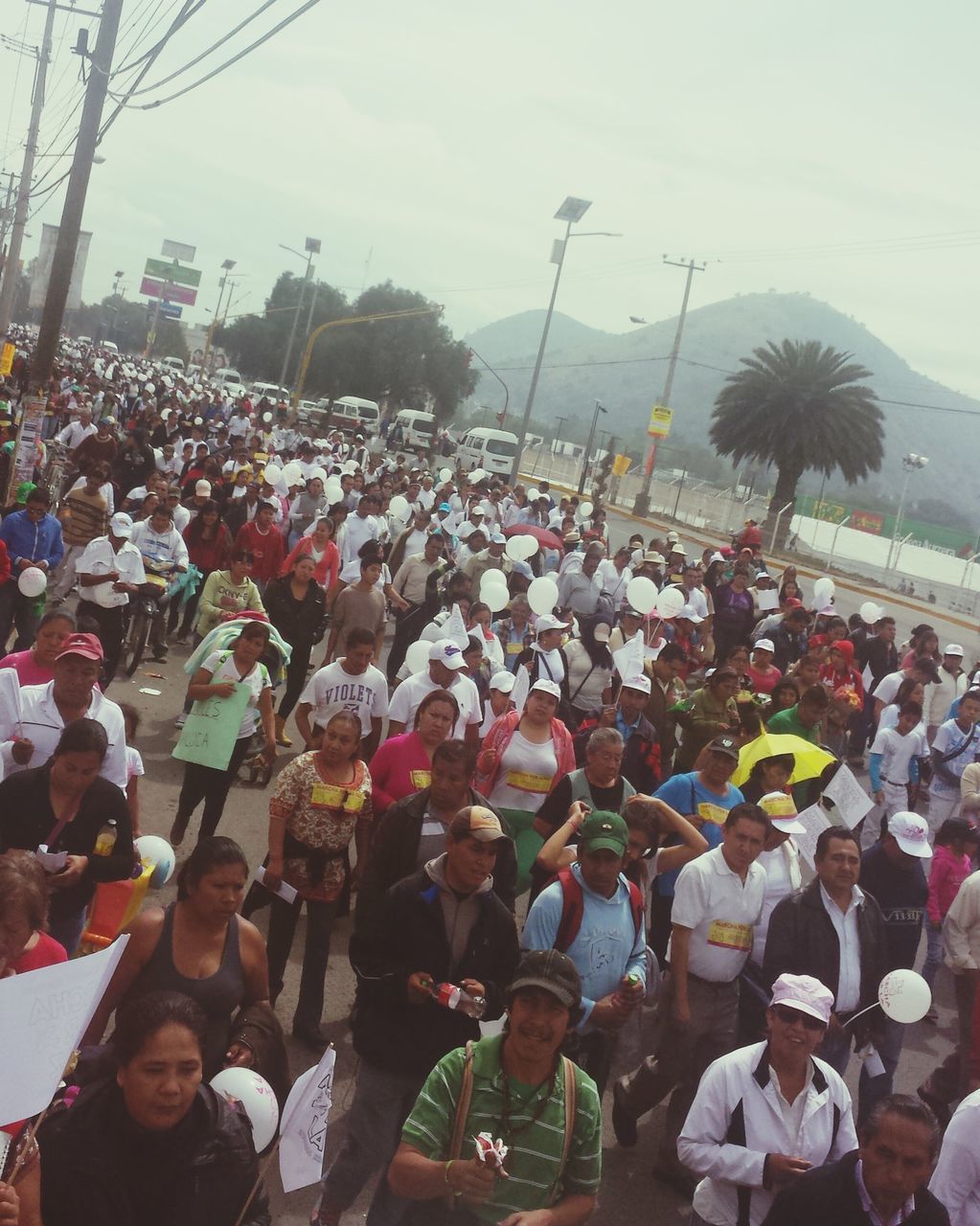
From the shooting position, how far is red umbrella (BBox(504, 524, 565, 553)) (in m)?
18.2

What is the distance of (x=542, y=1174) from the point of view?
3477 millimetres

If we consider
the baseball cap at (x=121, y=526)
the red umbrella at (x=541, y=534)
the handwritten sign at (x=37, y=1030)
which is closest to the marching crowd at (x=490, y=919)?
the handwritten sign at (x=37, y=1030)

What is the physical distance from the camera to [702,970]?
555cm

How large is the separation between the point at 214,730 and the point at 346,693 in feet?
2.60

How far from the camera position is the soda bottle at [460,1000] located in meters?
4.21

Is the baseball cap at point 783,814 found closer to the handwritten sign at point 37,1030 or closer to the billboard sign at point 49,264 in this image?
the handwritten sign at point 37,1030

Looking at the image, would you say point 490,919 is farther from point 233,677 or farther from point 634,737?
point 634,737

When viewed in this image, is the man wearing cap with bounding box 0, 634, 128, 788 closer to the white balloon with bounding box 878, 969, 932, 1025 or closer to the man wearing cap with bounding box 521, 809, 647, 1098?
the man wearing cap with bounding box 521, 809, 647, 1098

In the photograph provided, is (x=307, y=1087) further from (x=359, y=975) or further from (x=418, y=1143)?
(x=359, y=975)

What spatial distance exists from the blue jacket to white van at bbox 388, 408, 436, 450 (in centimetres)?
4260

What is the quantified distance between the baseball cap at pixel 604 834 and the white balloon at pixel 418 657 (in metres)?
3.59

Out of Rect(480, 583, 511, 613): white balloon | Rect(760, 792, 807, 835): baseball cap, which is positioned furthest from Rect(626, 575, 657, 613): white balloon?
Rect(760, 792, 807, 835): baseball cap

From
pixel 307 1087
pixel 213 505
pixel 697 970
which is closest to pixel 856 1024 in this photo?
pixel 697 970

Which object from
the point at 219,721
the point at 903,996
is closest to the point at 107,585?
the point at 219,721
